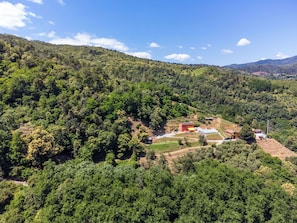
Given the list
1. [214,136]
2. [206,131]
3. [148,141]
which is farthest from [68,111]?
[214,136]

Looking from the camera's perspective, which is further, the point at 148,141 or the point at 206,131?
the point at 206,131

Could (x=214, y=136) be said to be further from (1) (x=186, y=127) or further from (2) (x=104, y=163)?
(2) (x=104, y=163)

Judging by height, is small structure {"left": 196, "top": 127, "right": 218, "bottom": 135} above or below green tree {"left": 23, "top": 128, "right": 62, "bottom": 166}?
below

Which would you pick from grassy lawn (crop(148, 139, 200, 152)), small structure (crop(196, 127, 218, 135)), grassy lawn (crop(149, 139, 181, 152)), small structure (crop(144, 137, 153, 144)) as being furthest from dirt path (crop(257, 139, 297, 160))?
small structure (crop(144, 137, 153, 144))

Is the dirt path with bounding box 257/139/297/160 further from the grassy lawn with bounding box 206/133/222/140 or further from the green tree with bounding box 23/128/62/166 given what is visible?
the green tree with bounding box 23/128/62/166

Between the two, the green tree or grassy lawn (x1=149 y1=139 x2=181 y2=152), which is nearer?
the green tree

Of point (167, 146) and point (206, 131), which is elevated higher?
point (206, 131)

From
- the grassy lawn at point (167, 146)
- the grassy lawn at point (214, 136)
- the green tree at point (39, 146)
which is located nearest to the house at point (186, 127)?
the grassy lawn at point (214, 136)
